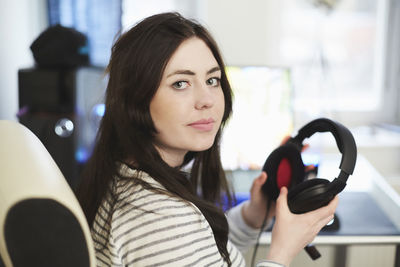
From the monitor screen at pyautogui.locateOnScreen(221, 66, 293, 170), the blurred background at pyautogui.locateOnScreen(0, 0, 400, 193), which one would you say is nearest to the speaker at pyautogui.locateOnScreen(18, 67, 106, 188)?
the blurred background at pyautogui.locateOnScreen(0, 0, 400, 193)

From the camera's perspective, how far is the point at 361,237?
1012 millimetres

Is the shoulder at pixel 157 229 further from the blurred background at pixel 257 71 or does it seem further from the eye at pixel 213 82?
the blurred background at pixel 257 71

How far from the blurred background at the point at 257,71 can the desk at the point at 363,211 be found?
0.10 meters

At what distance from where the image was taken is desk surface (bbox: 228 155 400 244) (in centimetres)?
102

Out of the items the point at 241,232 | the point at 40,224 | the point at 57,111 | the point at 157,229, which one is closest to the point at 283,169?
the point at 241,232

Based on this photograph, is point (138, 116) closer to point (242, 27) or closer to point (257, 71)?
point (257, 71)

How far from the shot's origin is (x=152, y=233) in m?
0.66

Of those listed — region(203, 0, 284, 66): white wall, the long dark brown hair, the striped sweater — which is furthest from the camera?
region(203, 0, 284, 66): white wall

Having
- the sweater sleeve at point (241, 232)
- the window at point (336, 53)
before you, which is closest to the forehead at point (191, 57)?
the sweater sleeve at point (241, 232)

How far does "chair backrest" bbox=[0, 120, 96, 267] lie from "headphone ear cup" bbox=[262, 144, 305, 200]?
61 centimetres

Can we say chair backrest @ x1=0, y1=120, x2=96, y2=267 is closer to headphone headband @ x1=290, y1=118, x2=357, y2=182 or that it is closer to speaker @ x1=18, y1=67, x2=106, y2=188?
headphone headband @ x1=290, y1=118, x2=357, y2=182

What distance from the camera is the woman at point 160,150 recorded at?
69 cm

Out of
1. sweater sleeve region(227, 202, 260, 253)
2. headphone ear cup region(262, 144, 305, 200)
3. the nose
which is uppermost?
the nose

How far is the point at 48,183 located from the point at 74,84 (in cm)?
105
